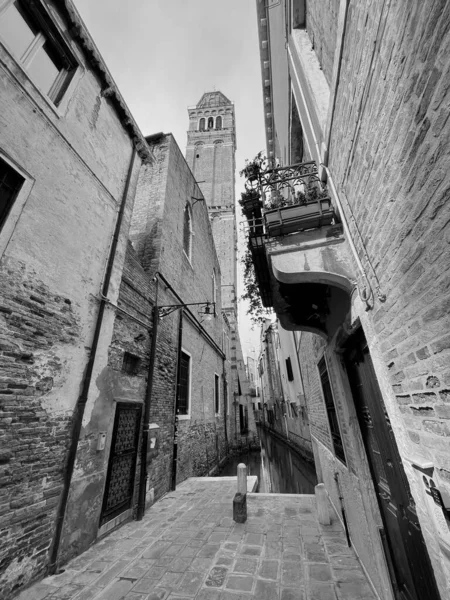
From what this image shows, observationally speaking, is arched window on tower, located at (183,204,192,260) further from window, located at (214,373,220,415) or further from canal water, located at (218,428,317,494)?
canal water, located at (218,428,317,494)

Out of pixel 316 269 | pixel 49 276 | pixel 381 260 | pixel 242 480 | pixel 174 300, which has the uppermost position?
pixel 174 300

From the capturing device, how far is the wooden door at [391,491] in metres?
1.92

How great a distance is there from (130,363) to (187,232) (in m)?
6.43

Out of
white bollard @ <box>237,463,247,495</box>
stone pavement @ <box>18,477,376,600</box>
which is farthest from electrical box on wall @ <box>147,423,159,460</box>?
white bollard @ <box>237,463,247,495</box>

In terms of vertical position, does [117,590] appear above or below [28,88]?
below

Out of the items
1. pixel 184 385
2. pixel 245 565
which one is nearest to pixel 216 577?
pixel 245 565

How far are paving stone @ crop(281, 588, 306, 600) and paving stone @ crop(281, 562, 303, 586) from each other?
11 cm

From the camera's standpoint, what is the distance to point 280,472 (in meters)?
11.6

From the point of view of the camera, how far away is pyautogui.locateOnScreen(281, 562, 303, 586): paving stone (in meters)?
3.02

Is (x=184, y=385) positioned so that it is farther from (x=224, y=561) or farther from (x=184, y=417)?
(x=224, y=561)

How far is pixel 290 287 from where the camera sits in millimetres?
3338

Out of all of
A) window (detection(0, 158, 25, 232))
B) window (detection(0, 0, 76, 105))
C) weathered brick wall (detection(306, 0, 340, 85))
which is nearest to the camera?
weathered brick wall (detection(306, 0, 340, 85))

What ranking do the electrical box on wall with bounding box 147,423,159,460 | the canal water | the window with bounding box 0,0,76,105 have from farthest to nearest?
the canal water → the electrical box on wall with bounding box 147,423,159,460 → the window with bounding box 0,0,76,105

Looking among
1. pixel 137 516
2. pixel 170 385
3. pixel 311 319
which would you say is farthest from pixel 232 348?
pixel 311 319
